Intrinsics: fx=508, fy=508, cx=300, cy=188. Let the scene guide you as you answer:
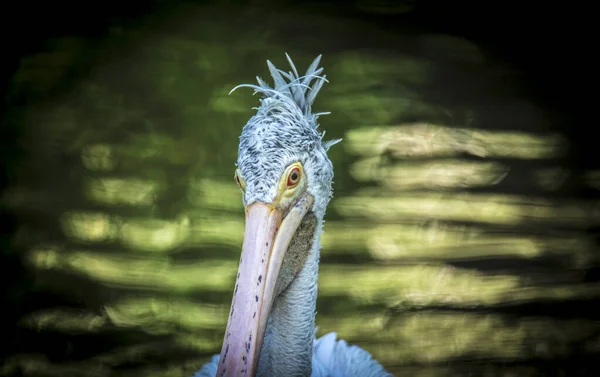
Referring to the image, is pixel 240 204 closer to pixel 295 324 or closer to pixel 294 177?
pixel 295 324

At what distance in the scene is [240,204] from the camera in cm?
257

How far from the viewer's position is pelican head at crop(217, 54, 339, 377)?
4.13 ft

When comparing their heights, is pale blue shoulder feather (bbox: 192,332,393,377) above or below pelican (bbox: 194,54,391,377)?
below

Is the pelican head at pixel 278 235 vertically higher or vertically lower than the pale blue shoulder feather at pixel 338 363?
higher

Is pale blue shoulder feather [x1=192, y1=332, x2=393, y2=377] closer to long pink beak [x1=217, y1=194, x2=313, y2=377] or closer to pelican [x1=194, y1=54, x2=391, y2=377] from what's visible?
pelican [x1=194, y1=54, x2=391, y2=377]

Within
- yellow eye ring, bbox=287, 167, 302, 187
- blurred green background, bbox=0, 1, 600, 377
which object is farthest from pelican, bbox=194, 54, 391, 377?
blurred green background, bbox=0, 1, 600, 377

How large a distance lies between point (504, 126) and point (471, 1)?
0.65m

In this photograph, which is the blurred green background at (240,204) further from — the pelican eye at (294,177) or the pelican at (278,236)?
the pelican eye at (294,177)

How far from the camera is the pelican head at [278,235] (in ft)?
4.13

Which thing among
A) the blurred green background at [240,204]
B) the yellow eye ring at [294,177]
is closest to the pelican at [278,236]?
the yellow eye ring at [294,177]

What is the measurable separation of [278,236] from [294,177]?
17 centimetres

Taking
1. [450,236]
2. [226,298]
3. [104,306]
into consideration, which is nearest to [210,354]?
[226,298]

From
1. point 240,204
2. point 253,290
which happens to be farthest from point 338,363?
point 240,204

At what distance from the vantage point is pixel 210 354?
261 cm
